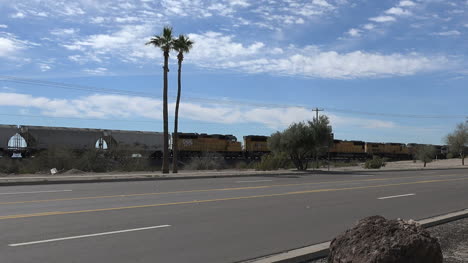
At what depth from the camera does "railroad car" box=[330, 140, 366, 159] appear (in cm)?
7488

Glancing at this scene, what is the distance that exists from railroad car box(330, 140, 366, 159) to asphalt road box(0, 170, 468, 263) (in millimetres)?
58766

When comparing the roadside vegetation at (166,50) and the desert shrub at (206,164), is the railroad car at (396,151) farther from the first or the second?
the roadside vegetation at (166,50)

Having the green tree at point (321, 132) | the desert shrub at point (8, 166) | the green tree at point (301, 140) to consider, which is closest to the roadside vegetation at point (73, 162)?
the desert shrub at point (8, 166)

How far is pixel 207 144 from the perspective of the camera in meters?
57.2

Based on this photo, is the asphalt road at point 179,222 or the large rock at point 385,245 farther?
the asphalt road at point 179,222

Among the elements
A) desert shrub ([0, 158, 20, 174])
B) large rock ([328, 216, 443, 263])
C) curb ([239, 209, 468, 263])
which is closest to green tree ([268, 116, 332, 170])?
desert shrub ([0, 158, 20, 174])

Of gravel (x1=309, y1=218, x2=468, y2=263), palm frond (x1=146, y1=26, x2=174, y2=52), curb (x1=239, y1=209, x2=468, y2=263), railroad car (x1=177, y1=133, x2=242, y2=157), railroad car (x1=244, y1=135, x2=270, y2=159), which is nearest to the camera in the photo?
curb (x1=239, y1=209, x2=468, y2=263)

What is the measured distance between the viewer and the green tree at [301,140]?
39.8 metres

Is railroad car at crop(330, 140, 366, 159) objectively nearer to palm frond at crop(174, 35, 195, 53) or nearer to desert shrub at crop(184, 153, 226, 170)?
desert shrub at crop(184, 153, 226, 170)

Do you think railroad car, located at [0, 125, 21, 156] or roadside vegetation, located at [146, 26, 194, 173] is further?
→ railroad car, located at [0, 125, 21, 156]

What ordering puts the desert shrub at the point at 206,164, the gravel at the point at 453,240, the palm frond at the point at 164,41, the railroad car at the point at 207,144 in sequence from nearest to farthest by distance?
the gravel at the point at 453,240 < the palm frond at the point at 164,41 < the desert shrub at the point at 206,164 < the railroad car at the point at 207,144

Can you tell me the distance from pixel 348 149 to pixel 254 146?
22.3 meters

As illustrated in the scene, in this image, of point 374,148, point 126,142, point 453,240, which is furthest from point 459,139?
point 453,240

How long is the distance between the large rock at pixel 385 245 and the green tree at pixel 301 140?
34.6 metres
